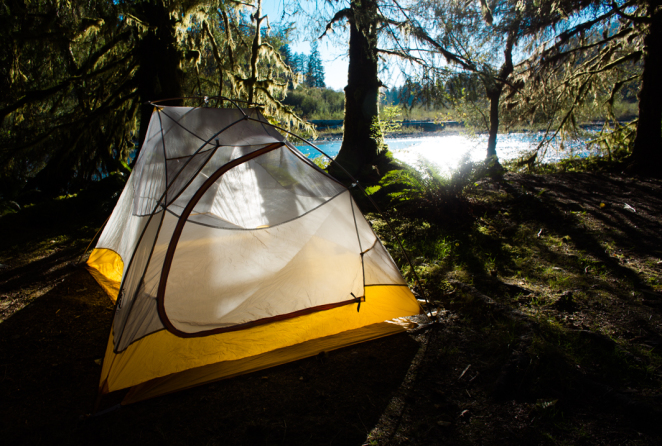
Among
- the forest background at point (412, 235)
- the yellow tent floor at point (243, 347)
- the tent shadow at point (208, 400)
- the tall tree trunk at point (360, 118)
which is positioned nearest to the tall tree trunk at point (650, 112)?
the forest background at point (412, 235)

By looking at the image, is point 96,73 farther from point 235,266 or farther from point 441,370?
point 441,370

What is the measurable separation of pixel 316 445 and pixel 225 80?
765 cm

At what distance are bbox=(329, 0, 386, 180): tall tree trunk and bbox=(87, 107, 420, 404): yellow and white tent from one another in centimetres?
462

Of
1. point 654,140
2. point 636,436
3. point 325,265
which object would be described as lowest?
point 636,436

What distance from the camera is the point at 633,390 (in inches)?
81.7

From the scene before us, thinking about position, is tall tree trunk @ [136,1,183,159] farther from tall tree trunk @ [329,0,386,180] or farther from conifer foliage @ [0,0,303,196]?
tall tree trunk @ [329,0,386,180]

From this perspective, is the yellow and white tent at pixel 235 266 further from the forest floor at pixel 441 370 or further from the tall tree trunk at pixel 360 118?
the tall tree trunk at pixel 360 118

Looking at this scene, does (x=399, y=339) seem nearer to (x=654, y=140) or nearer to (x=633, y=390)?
(x=633, y=390)

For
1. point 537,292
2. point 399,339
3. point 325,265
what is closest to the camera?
point 399,339

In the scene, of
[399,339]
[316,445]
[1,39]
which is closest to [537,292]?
[399,339]

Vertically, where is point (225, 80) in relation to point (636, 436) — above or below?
above

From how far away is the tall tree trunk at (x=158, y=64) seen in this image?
600 cm

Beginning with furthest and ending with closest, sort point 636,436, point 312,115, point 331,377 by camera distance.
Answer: point 312,115 < point 331,377 < point 636,436

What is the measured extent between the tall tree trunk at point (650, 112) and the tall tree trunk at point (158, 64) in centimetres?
909
